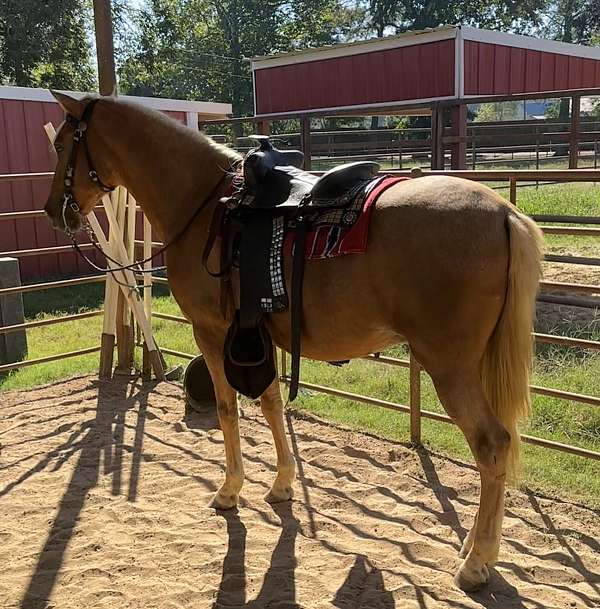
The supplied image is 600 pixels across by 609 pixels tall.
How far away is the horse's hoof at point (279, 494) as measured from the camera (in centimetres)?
364

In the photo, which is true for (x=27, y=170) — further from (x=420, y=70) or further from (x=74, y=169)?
(x=74, y=169)

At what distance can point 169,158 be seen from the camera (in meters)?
3.39

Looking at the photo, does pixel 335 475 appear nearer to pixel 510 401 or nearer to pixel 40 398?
pixel 510 401

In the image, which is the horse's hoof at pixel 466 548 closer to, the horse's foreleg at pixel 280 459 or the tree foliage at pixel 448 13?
the horse's foreleg at pixel 280 459

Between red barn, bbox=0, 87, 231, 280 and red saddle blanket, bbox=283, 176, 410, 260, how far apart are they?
8501 millimetres

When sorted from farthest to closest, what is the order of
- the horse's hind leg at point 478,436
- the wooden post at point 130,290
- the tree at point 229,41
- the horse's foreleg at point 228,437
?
the tree at point 229,41
the wooden post at point 130,290
the horse's foreleg at point 228,437
the horse's hind leg at point 478,436

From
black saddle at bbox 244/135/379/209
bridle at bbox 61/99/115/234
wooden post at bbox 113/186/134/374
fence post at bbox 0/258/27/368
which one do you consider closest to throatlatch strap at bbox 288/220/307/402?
black saddle at bbox 244/135/379/209

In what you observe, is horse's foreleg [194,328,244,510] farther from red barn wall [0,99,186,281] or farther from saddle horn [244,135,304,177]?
red barn wall [0,99,186,281]

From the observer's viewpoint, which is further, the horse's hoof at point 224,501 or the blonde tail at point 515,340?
the horse's hoof at point 224,501

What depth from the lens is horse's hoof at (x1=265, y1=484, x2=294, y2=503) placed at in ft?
11.9

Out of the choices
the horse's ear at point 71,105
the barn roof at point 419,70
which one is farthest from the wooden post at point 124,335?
the barn roof at point 419,70

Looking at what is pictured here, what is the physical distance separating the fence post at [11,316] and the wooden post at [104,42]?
81.2 inches

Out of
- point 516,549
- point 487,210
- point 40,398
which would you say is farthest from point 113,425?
point 487,210

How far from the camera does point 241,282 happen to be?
2.97 metres
